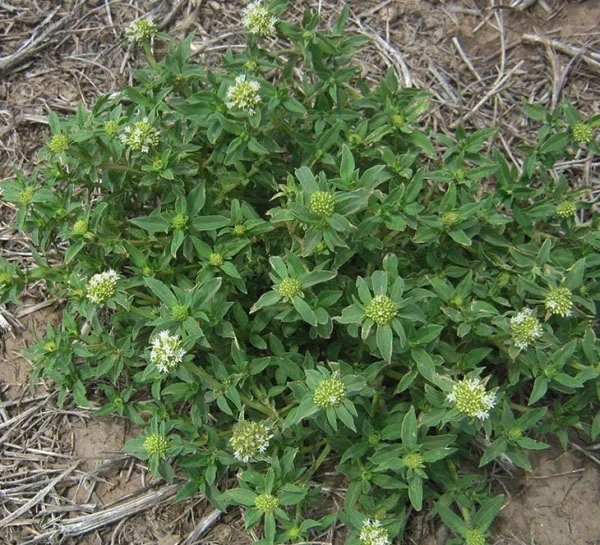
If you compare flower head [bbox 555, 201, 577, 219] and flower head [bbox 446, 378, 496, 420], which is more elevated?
flower head [bbox 555, 201, 577, 219]

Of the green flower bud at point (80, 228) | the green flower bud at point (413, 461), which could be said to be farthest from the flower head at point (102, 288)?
the green flower bud at point (413, 461)

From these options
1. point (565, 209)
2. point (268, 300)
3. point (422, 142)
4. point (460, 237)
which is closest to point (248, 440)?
point (268, 300)

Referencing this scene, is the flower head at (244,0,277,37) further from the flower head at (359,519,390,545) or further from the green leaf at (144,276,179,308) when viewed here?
the flower head at (359,519,390,545)

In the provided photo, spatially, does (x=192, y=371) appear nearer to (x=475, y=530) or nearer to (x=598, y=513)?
(x=475, y=530)

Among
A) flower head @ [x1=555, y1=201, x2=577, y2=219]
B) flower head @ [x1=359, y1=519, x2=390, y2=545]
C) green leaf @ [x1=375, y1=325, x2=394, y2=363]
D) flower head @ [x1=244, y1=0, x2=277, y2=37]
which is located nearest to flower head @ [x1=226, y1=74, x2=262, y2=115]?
flower head @ [x1=244, y1=0, x2=277, y2=37]

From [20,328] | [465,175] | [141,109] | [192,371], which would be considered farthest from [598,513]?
[20,328]

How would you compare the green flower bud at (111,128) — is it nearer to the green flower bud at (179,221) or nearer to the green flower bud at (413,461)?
the green flower bud at (179,221)
